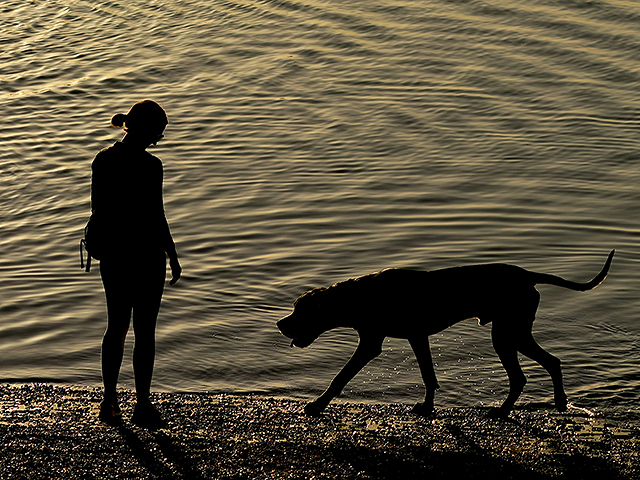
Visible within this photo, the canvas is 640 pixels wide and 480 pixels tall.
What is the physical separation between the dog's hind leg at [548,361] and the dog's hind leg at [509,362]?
0.22ft

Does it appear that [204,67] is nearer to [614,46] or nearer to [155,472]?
[614,46]

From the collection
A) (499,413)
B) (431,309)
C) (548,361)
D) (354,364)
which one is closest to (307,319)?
(354,364)

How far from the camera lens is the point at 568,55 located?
640 inches

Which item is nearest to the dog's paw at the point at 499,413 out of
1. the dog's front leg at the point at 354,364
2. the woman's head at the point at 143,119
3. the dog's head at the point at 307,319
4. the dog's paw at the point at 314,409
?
the dog's front leg at the point at 354,364

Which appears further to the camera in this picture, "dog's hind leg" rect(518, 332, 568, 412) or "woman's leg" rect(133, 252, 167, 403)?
Answer: "dog's hind leg" rect(518, 332, 568, 412)

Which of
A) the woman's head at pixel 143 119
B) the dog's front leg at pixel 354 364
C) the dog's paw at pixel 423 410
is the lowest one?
the dog's paw at pixel 423 410

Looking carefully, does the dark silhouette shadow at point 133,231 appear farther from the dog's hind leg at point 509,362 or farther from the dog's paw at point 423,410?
the dog's hind leg at point 509,362

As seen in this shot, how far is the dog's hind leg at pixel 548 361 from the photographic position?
6484mm

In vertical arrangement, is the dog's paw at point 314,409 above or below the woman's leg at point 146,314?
below

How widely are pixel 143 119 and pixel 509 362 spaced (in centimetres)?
261

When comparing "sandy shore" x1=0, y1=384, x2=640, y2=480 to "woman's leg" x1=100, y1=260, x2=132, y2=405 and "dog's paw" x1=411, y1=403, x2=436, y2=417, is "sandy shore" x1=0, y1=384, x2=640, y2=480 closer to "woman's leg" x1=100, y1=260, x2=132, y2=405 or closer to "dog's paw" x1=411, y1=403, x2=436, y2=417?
"dog's paw" x1=411, y1=403, x2=436, y2=417

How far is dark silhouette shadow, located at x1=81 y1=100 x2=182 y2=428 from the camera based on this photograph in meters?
6.20

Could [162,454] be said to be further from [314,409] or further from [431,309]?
[431,309]

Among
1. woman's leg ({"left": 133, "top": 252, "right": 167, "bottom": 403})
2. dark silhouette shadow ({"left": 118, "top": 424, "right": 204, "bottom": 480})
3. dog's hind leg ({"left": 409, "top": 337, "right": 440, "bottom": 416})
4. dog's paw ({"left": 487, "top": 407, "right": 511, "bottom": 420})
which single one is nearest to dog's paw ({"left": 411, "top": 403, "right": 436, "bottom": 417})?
dog's hind leg ({"left": 409, "top": 337, "right": 440, "bottom": 416})
